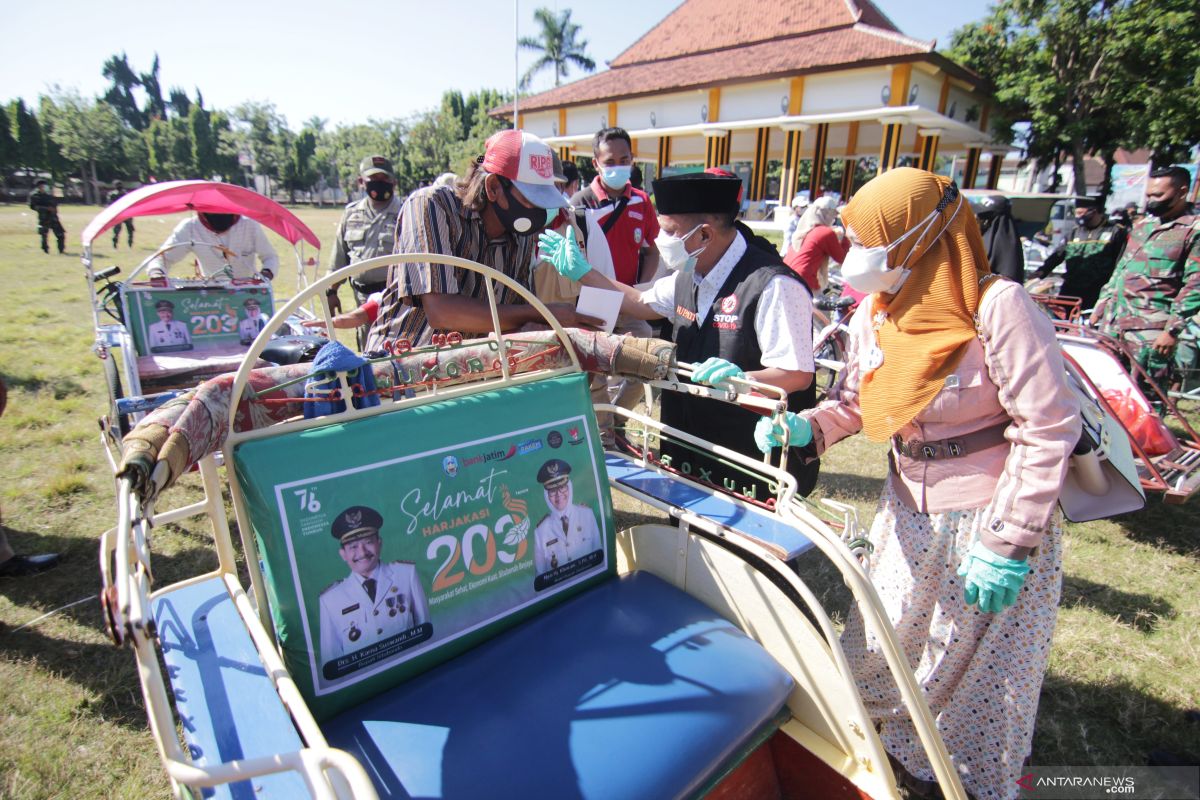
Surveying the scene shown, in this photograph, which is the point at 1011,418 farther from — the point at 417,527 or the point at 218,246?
the point at 218,246

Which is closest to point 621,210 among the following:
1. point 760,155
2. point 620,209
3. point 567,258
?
point 620,209

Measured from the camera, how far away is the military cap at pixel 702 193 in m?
2.35

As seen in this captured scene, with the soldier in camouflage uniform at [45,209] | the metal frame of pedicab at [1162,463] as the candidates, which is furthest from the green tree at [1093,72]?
the soldier in camouflage uniform at [45,209]

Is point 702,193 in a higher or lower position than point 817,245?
higher

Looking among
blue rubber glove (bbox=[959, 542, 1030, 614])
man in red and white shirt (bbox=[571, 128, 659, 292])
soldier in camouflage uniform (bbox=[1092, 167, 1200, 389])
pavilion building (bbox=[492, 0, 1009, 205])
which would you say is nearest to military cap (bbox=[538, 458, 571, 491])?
blue rubber glove (bbox=[959, 542, 1030, 614])

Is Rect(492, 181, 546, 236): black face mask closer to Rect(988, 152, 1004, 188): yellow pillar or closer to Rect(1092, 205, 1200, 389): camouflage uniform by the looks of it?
Rect(1092, 205, 1200, 389): camouflage uniform

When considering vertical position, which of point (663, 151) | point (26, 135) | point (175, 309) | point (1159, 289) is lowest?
point (175, 309)

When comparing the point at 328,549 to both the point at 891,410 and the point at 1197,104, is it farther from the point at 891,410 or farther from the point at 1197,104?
the point at 1197,104

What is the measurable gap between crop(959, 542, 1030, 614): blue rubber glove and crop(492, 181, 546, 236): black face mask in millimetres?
1790

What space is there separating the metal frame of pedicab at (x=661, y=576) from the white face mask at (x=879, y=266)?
0.42 meters

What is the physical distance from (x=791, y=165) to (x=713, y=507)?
21.1 metres

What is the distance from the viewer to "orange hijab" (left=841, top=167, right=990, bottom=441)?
1.66m

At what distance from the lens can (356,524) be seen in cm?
153

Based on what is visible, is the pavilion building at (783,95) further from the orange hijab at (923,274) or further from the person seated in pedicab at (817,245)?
the orange hijab at (923,274)
